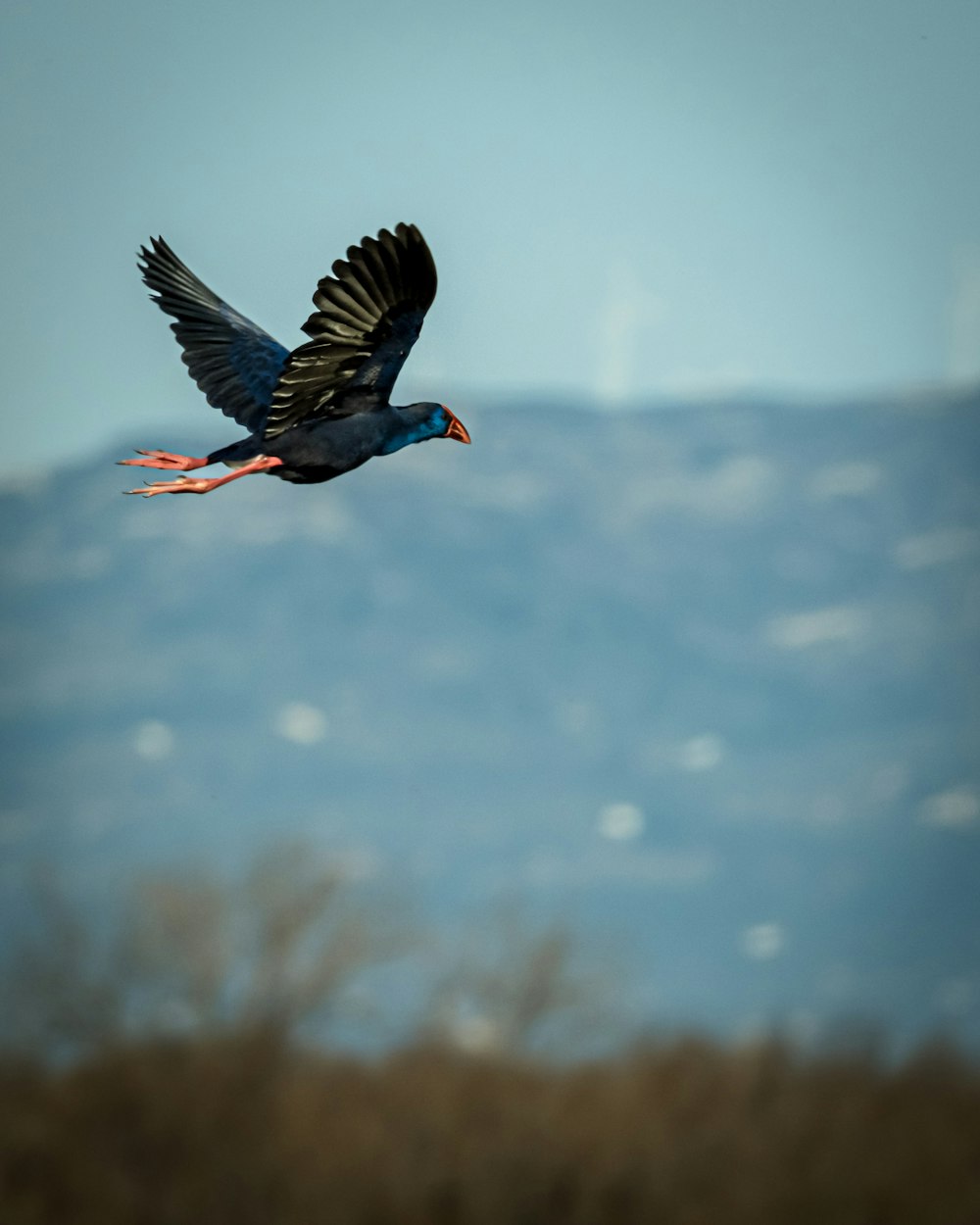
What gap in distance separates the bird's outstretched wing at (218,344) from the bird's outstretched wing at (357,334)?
1.87ft

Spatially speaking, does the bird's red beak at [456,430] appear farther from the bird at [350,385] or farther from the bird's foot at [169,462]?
the bird's foot at [169,462]

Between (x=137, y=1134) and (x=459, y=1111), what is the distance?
3.25 meters

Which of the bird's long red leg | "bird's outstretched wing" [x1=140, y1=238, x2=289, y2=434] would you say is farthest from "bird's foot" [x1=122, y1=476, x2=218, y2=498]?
"bird's outstretched wing" [x1=140, y1=238, x2=289, y2=434]

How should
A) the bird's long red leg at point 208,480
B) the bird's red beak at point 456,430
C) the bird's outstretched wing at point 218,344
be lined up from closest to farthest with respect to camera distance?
the bird's long red leg at point 208,480
the bird's red beak at point 456,430
the bird's outstretched wing at point 218,344

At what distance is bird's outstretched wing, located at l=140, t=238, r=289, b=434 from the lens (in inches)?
186

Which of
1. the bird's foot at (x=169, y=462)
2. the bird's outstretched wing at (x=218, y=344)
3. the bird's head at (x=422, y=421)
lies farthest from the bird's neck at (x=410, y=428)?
the bird's outstretched wing at (x=218, y=344)

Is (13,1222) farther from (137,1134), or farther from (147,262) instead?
(147,262)

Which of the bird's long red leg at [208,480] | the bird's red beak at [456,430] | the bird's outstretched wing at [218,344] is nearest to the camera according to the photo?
the bird's long red leg at [208,480]

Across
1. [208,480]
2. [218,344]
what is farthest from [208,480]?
[218,344]

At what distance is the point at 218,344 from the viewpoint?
4996mm

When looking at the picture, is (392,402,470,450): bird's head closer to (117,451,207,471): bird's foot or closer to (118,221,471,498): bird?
(118,221,471,498): bird

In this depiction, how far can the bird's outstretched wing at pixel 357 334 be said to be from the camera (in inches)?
153

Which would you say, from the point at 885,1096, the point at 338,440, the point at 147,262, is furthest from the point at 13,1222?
the point at 338,440

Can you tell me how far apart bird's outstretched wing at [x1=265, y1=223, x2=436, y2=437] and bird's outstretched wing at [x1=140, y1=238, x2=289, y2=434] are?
0.57 m
